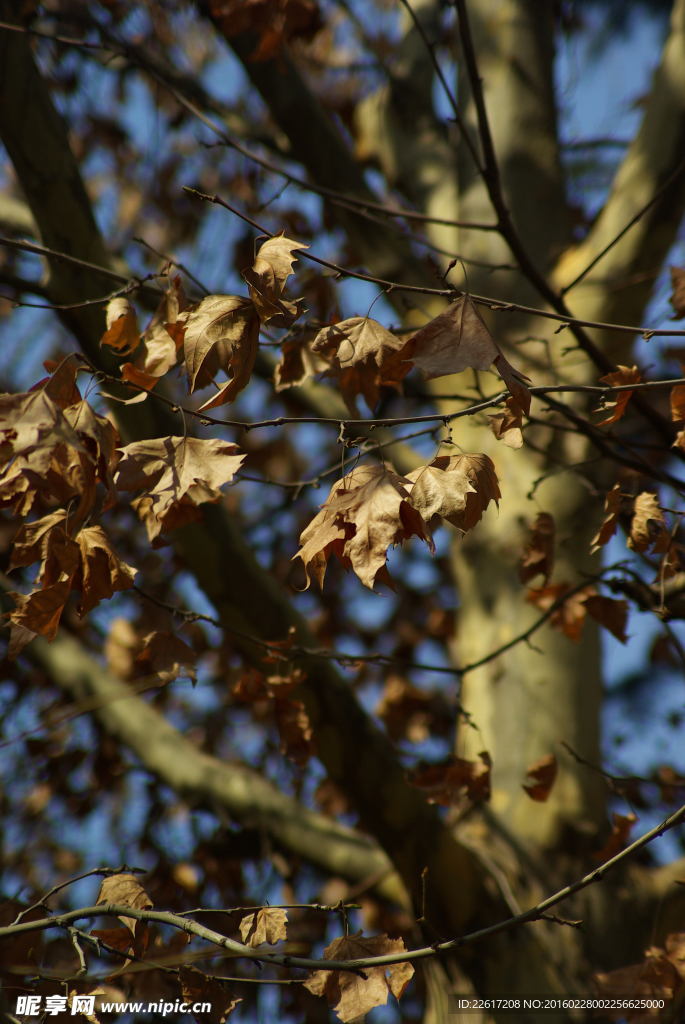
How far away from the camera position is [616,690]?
4531 millimetres

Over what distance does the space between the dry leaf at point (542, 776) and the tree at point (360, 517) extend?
19 mm

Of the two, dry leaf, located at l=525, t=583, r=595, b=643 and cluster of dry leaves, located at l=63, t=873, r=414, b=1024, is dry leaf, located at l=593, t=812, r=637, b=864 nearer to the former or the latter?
dry leaf, located at l=525, t=583, r=595, b=643

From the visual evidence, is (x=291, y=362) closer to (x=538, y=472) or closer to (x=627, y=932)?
(x=538, y=472)

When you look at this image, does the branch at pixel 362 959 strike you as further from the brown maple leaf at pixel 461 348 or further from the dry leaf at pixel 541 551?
the dry leaf at pixel 541 551

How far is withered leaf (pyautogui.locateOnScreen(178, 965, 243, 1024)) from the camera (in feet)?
4.37

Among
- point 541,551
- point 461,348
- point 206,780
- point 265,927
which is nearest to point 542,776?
point 541,551

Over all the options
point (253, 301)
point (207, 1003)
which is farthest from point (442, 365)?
point (207, 1003)

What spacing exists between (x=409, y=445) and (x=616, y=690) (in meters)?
2.52

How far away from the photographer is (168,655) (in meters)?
1.67

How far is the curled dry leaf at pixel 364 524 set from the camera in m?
1.03

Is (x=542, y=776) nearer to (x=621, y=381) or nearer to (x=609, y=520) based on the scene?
(x=609, y=520)

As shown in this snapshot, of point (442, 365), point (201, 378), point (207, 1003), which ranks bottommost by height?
point (207, 1003)

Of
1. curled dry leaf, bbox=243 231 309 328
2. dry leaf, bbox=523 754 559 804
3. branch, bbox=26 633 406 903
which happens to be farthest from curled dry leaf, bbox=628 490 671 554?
branch, bbox=26 633 406 903

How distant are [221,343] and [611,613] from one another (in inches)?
49.6
